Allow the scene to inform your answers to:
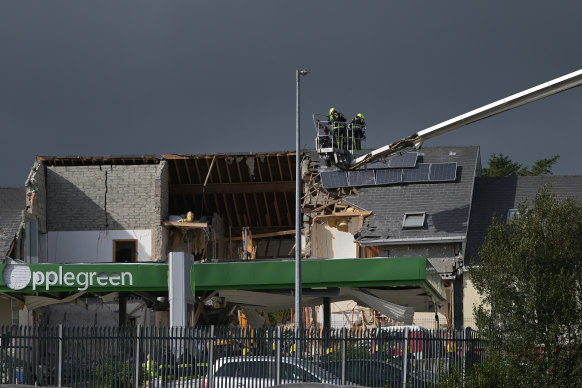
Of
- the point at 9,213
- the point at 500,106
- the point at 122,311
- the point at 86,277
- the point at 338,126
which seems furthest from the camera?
the point at 9,213

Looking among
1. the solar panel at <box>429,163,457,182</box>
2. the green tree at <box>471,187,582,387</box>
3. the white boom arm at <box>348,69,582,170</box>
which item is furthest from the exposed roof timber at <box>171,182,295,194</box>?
the green tree at <box>471,187,582,387</box>

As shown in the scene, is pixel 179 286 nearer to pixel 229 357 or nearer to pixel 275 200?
pixel 229 357

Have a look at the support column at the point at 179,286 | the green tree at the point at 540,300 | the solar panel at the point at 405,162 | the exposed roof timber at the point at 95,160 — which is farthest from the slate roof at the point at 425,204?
the green tree at the point at 540,300

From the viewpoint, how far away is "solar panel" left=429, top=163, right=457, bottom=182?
46.8 metres

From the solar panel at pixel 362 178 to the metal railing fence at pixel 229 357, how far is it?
24.8 meters

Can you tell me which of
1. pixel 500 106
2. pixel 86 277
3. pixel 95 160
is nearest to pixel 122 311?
pixel 86 277

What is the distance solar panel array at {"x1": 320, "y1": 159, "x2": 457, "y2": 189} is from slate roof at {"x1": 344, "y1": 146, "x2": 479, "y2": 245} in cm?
29

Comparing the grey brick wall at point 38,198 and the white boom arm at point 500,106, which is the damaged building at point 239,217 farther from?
the white boom arm at point 500,106

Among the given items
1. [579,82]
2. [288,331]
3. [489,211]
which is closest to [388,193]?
[489,211]

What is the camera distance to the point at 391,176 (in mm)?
47531

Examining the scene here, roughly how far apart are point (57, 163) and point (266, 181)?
11.1 meters

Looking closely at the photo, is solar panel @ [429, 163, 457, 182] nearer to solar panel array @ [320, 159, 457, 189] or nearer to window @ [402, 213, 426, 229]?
solar panel array @ [320, 159, 457, 189]

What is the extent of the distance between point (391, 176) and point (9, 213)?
1896 centimetres

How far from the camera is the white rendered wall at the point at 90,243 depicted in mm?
47719
